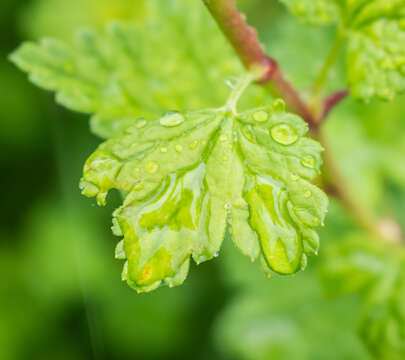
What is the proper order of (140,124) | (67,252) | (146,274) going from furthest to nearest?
(67,252), (140,124), (146,274)

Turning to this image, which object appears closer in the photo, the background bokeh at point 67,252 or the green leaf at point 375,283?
the green leaf at point 375,283

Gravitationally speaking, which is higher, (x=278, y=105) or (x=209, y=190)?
(x=278, y=105)

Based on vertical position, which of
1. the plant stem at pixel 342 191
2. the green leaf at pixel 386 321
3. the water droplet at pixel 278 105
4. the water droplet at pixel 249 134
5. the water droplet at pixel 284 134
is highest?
the water droplet at pixel 278 105

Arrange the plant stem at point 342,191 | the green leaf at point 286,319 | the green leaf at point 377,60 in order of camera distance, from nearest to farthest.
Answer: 1. the green leaf at point 377,60
2. the plant stem at point 342,191
3. the green leaf at point 286,319

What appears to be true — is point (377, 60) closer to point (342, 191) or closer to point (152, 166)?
point (342, 191)

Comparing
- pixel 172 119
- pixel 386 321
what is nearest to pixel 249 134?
pixel 172 119

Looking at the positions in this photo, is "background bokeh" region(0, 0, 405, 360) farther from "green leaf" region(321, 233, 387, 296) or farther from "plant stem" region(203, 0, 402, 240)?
"plant stem" region(203, 0, 402, 240)

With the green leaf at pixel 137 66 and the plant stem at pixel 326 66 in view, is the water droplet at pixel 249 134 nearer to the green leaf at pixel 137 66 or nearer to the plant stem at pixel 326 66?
the plant stem at pixel 326 66

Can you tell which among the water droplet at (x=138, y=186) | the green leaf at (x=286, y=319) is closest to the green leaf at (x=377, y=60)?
the water droplet at (x=138, y=186)
